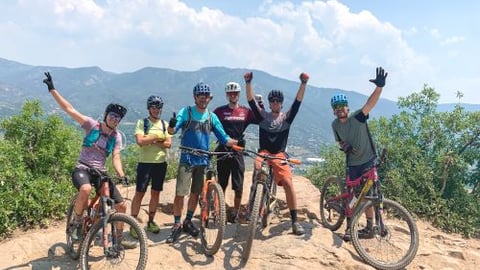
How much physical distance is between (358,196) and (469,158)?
945 centimetres

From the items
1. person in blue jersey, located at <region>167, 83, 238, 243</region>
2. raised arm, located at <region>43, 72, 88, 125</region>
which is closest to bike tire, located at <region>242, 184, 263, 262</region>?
person in blue jersey, located at <region>167, 83, 238, 243</region>

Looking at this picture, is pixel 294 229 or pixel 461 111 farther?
pixel 461 111

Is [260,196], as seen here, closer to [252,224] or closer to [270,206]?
[252,224]

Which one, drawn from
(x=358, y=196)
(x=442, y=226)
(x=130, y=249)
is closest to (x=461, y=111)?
(x=442, y=226)

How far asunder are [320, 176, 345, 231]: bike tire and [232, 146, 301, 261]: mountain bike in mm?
1459

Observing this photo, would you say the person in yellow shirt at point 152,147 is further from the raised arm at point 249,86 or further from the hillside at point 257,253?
the raised arm at point 249,86

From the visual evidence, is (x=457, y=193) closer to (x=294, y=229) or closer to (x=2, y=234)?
(x=294, y=229)

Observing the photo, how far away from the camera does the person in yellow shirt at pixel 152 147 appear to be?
23.2 feet

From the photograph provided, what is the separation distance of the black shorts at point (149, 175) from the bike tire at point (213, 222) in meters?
1.11

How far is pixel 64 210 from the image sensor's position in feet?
29.8

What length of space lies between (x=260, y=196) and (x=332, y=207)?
95.7 inches

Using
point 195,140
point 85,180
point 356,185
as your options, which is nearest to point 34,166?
point 85,180

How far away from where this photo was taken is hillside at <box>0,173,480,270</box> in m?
6.45

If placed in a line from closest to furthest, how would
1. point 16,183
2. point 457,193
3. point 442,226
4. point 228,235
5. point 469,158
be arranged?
1. point 228,235
2. point 16,183
3. point 442,226
4. point 457,193
5. point 469,158
